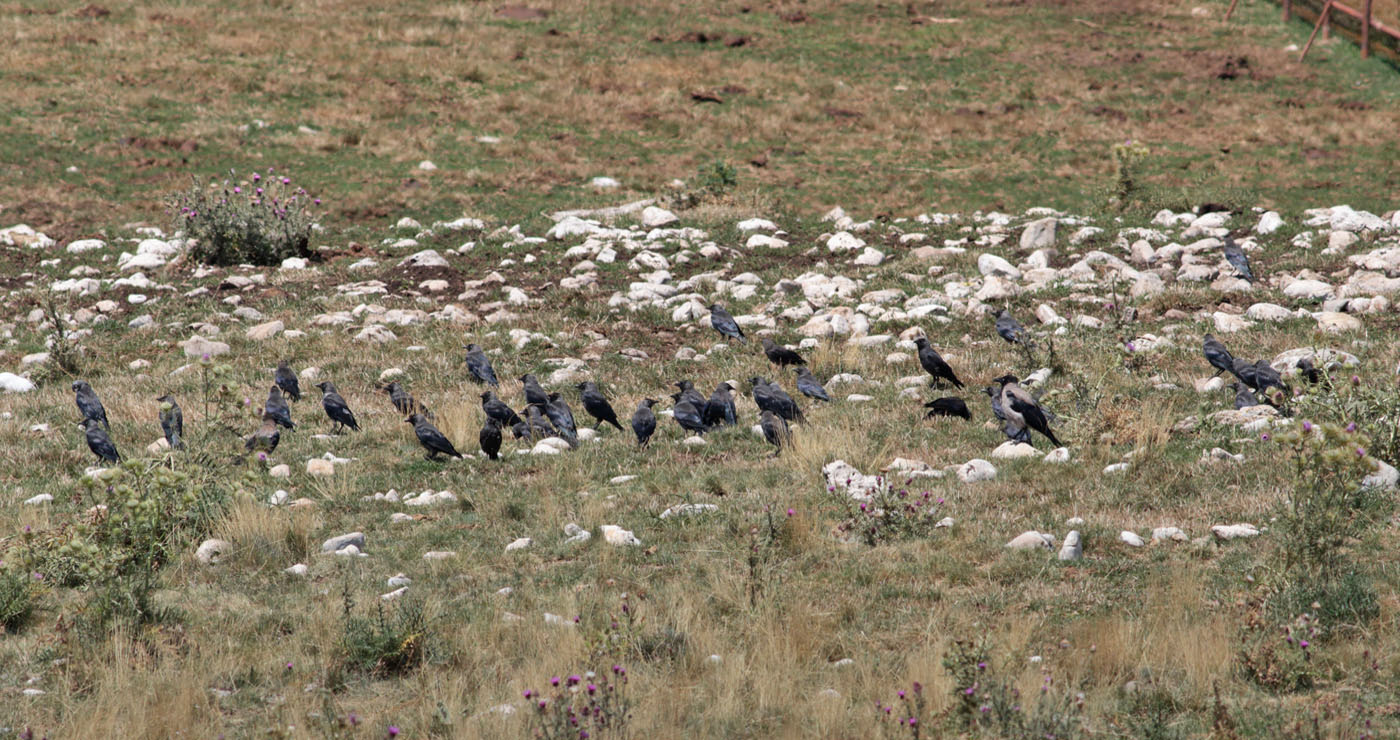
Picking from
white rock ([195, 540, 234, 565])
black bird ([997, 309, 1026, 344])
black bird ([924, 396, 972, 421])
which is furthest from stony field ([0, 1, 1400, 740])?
black bird ([924, 396, 972, 421])

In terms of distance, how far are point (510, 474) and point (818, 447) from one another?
8.10 ft

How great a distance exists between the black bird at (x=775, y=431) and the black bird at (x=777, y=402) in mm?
354

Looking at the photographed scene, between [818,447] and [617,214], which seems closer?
[818,447]

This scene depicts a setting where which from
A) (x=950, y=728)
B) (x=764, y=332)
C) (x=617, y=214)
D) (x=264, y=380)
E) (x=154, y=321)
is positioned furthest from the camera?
(x=617, y=214)

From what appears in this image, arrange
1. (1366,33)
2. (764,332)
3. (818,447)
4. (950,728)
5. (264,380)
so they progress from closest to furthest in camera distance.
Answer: (950,728) < (818,447) < (264,380) < (764,332) < (1366,33)

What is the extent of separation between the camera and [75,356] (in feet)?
43.3

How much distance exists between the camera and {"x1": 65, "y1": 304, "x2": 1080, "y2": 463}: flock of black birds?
9.36 metres

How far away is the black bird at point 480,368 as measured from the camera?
1213 centimetres

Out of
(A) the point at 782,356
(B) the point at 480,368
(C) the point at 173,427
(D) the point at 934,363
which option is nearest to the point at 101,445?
(C) the point at 173,427

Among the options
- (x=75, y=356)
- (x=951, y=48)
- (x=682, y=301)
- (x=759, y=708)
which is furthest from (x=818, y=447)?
(x=951, y=48)

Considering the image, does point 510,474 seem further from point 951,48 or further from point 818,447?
point 951,48

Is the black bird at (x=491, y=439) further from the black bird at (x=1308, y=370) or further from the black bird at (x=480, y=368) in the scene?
the black bird at (x=1308, y=370)

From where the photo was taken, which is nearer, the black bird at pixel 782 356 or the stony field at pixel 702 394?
the stony field at pixel 702 394

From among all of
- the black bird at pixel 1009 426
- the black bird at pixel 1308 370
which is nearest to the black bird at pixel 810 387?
the black bird at pixel 1009 426
